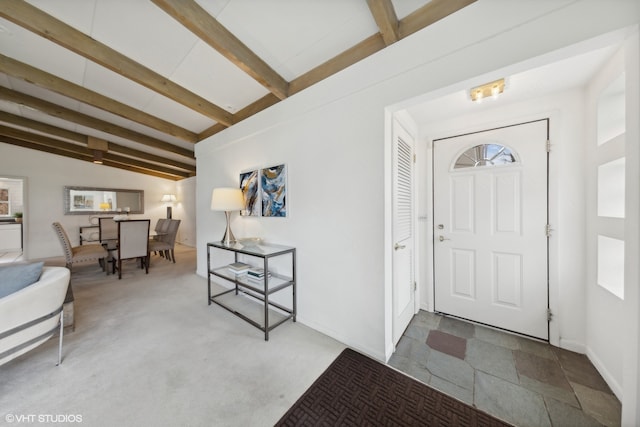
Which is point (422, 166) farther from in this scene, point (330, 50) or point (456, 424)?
point (456, 424)

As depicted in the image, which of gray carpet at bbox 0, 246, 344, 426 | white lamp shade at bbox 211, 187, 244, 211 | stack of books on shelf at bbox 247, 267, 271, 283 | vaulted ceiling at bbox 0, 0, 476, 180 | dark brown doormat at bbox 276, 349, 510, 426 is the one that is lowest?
dark brown doormat at bbox 276, 349, 510, 426

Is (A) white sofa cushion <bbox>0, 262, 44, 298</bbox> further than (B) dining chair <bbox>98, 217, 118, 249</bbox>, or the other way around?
(B) dining chair <bbox>98, 217, 118, 249</bbox>

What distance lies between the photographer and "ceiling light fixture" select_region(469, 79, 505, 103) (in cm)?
162

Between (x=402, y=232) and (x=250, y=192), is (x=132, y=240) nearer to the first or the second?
(x=250, y=192)

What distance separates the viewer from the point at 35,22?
1.62 meters

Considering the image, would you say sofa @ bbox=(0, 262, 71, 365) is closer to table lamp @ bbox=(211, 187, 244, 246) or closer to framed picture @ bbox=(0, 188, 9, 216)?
table lamp @ bbox=(211, 187, 244, 246)

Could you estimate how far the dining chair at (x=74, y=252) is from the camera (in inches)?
132

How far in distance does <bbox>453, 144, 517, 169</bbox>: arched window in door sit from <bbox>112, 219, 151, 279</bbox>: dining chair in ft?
15.7

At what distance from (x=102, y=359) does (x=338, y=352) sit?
1855 mm

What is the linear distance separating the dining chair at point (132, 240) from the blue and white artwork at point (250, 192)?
7.33ft

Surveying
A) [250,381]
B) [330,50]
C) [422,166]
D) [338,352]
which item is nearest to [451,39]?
[330,50]

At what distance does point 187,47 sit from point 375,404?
10.1ft

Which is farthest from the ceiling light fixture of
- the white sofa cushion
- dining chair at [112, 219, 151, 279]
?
dining chair at [112, 219, 151, 279]

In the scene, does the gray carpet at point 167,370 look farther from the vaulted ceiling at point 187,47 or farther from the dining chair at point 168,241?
the vaulted ceiling at point 187,47
